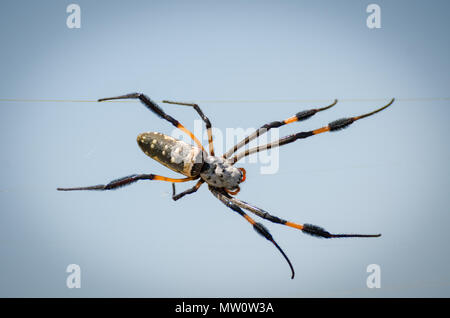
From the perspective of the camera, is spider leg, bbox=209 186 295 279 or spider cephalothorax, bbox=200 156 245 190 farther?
spider cephalothorax, bbox=200 156 245 190

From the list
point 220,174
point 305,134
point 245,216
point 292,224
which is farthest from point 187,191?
point 305,134

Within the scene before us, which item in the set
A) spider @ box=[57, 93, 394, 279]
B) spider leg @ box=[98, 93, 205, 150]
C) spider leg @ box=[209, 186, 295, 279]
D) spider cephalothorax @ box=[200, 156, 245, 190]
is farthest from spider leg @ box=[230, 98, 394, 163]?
spider leg @ box=[98, 93, 205, 150]

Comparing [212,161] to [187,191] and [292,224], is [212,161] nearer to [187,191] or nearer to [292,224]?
[187,191]

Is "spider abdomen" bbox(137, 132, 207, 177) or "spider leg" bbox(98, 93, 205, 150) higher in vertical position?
"spider leg" bbox(98, 93, 205, 150)

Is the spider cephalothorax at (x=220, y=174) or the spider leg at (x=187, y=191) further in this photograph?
the spider cephalothorax at (x=220, y=174)

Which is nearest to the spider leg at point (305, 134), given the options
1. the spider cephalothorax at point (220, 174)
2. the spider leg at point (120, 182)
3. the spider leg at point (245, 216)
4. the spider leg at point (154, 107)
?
the spider cephalothorax at point (220, 174)

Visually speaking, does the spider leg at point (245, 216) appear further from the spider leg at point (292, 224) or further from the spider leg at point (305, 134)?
the spider leg at point (305, 134)

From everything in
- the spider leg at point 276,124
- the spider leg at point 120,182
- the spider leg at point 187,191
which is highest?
the spider leg at point 276,124

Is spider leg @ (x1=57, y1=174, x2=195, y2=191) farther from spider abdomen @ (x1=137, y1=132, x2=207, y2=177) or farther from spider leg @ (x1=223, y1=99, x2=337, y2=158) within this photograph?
spider leg @ (x1=223, y1=99, x2=337, y2=158)
